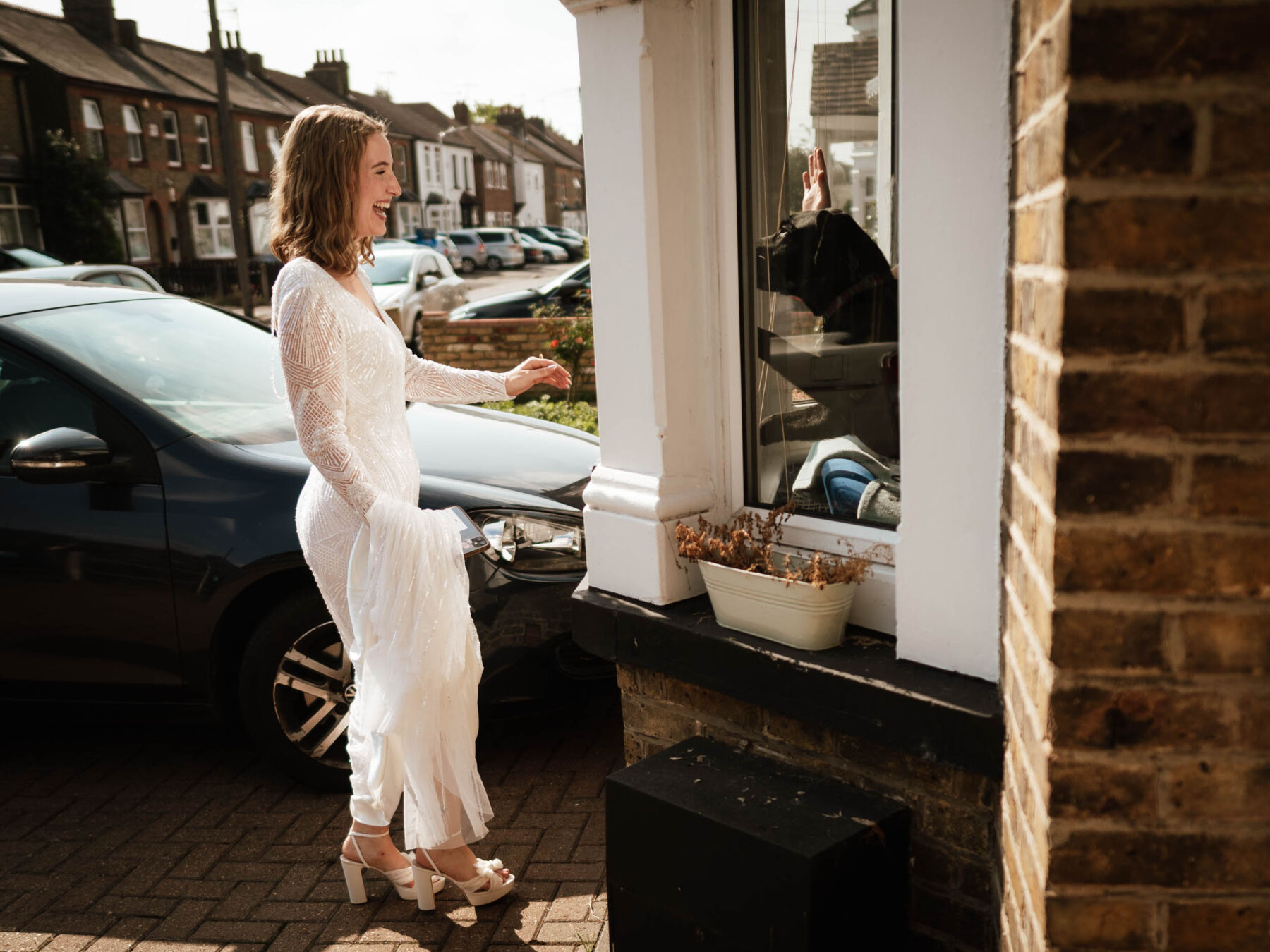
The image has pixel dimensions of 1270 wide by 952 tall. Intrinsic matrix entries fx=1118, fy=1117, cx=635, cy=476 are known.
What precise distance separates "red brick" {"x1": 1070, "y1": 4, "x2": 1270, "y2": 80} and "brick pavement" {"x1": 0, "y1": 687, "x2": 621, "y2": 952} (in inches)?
90.3

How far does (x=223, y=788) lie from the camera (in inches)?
148

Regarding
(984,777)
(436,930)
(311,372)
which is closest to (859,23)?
(311,372)

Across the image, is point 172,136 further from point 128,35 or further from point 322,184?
point 322,184

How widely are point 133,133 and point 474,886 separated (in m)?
38.3

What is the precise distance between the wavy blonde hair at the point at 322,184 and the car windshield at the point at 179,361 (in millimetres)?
856

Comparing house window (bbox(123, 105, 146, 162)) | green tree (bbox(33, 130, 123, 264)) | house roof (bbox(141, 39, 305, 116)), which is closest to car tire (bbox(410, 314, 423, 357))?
green tree (bbox(33, 130, 123, 264))

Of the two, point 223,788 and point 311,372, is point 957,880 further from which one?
point 223,788

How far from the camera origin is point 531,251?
158 feet

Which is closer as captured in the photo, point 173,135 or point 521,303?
point 521,303

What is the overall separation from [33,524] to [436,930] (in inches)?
74.3

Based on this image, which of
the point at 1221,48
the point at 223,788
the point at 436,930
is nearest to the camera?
the point at 1221,48

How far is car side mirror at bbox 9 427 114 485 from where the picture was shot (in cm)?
347

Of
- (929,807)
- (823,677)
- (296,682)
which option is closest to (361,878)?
(296,682)

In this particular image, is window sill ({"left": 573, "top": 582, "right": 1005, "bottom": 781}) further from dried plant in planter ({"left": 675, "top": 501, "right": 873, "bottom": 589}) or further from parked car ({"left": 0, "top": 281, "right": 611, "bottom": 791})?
parked car ({"left": 0, "top": 281, "right": 611, "bottom": 791})
